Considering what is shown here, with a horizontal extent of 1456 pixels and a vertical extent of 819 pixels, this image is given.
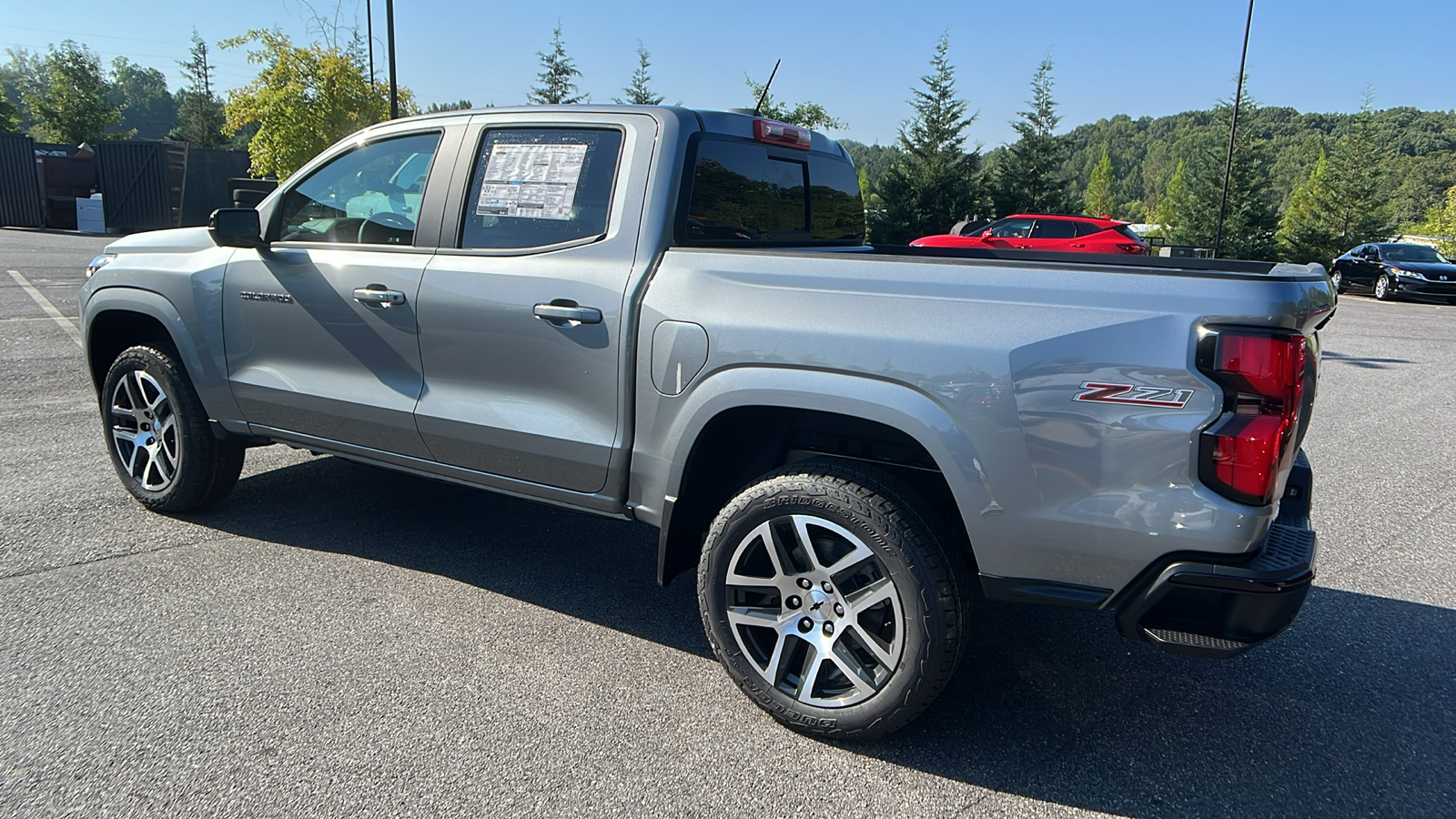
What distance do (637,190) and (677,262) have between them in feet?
1.15

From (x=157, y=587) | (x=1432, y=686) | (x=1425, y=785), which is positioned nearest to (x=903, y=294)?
(x=1425, y=785)

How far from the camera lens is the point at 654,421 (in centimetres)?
313

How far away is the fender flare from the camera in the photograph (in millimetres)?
4297

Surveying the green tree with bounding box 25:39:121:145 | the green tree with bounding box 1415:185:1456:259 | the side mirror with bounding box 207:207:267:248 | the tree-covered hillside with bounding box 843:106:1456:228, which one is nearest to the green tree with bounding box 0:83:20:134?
the green tree with bounding box 25:39:121:145

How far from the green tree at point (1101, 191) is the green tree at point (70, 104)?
77.3 meters

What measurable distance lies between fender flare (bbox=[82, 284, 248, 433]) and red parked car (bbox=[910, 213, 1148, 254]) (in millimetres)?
16827

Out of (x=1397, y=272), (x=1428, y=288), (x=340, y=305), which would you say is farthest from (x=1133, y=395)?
(x=1397, y=272)

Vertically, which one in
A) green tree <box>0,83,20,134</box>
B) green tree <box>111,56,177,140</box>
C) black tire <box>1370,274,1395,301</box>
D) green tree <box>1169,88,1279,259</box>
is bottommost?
black tire <box>1370,274,1395,301</box>

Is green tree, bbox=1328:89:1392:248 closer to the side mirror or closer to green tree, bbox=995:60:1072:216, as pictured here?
green tree, bbox=995:60:1072:216

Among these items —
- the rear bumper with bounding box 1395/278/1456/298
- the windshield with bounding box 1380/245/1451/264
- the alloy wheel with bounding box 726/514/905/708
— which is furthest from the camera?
the windshield with bounding box 1380/245/1451/264

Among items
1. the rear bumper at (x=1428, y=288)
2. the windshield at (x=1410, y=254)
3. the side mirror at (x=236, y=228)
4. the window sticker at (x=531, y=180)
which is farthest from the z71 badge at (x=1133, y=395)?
the windshield at (x=1410, y=254)

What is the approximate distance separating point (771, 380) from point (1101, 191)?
322 ft

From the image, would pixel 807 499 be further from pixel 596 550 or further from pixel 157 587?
pixel 157 587

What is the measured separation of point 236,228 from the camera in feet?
13.2
